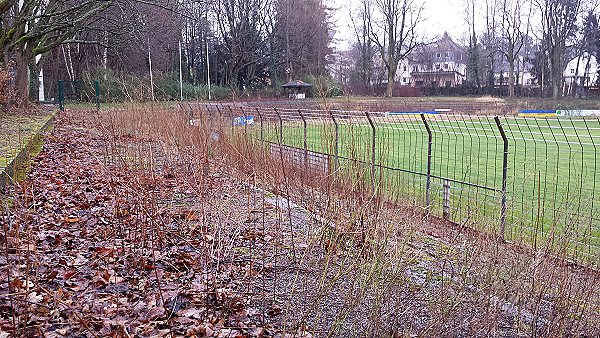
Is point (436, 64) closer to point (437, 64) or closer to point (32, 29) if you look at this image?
point (437, 64)

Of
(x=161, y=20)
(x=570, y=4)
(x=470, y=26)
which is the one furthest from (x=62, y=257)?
(x=470, y=26)

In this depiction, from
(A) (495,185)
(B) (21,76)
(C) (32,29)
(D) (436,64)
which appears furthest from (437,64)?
(A) (495,185)

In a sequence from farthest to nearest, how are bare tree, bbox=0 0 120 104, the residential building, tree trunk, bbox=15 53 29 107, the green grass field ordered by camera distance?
the residential building < tree trunk, bbox=15 53 29 107 < bare tree, bbox=0 0 120 104 < the green grass field

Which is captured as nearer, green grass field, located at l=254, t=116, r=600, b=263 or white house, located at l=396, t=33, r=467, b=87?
green grass field, located at l=254, t=116, r=600, b=263

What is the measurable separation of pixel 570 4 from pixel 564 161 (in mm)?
33717

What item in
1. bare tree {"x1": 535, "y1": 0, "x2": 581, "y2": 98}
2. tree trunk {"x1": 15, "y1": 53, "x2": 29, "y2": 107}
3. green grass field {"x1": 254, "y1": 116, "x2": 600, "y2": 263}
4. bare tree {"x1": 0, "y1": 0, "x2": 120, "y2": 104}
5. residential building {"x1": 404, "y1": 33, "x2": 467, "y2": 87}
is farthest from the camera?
residential building {"x1": 404, "y1": 33, "x2": 467, "y2": 87}

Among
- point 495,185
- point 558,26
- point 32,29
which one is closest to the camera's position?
point 495,185

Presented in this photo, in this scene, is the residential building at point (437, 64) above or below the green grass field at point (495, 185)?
above

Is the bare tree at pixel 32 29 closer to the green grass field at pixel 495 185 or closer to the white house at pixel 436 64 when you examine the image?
the green grass field at pixel 495 185

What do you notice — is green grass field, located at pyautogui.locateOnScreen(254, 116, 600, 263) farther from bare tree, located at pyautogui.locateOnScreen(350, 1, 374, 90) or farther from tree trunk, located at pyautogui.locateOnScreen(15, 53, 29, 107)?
bare tree, located at pyautogui.locateOnScreen(350, 1, 374, 90)

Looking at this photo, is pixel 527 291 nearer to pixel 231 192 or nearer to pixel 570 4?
pixel 231 192

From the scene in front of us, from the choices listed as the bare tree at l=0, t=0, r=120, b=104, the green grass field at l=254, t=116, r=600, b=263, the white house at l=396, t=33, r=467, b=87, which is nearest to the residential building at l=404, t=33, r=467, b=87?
the white house at l=396, t=33, r=467, b=87

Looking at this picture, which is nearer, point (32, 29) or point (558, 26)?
point (32, 29)

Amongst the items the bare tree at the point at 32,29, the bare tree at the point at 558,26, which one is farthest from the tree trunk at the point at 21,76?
the bare tree at the point at 558,26
